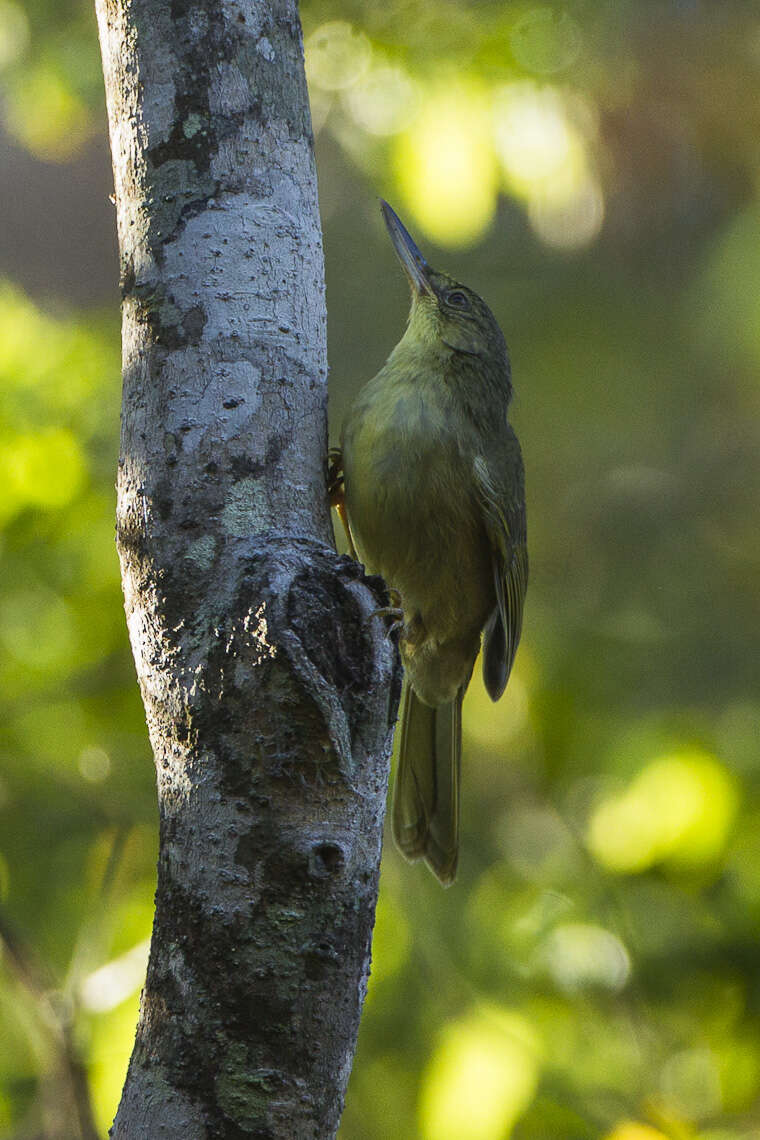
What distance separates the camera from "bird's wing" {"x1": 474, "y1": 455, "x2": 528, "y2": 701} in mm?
3225

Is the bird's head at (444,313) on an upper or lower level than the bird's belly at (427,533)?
upper

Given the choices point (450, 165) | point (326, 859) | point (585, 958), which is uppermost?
point (450, 165)

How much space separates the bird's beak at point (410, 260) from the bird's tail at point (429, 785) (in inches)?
49.4

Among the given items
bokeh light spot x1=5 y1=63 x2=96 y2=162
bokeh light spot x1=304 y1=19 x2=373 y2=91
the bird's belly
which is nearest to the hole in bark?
the bird's belly

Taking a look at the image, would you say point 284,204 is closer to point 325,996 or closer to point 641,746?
point 325,996

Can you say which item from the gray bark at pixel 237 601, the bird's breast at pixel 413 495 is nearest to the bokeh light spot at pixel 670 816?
the bird's breast at pixel 413 495

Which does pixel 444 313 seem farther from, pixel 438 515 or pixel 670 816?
pixel 670 816

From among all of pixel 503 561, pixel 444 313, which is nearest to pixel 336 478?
pixel 503 561

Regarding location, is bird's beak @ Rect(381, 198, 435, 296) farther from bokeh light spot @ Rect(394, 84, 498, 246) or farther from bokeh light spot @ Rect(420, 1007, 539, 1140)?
bokeh light spot @ Rect(420, 1007, 539, 1140)

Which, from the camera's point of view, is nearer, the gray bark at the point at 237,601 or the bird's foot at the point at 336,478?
the gray bark at the point at 237,601

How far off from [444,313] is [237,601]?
210cm

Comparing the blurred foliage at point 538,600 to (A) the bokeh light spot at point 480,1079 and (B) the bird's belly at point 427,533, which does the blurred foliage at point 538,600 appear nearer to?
(A) the bokeh light spot at point 480,1079

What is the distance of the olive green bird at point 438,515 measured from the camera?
303 cm

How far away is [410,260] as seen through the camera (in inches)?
146
